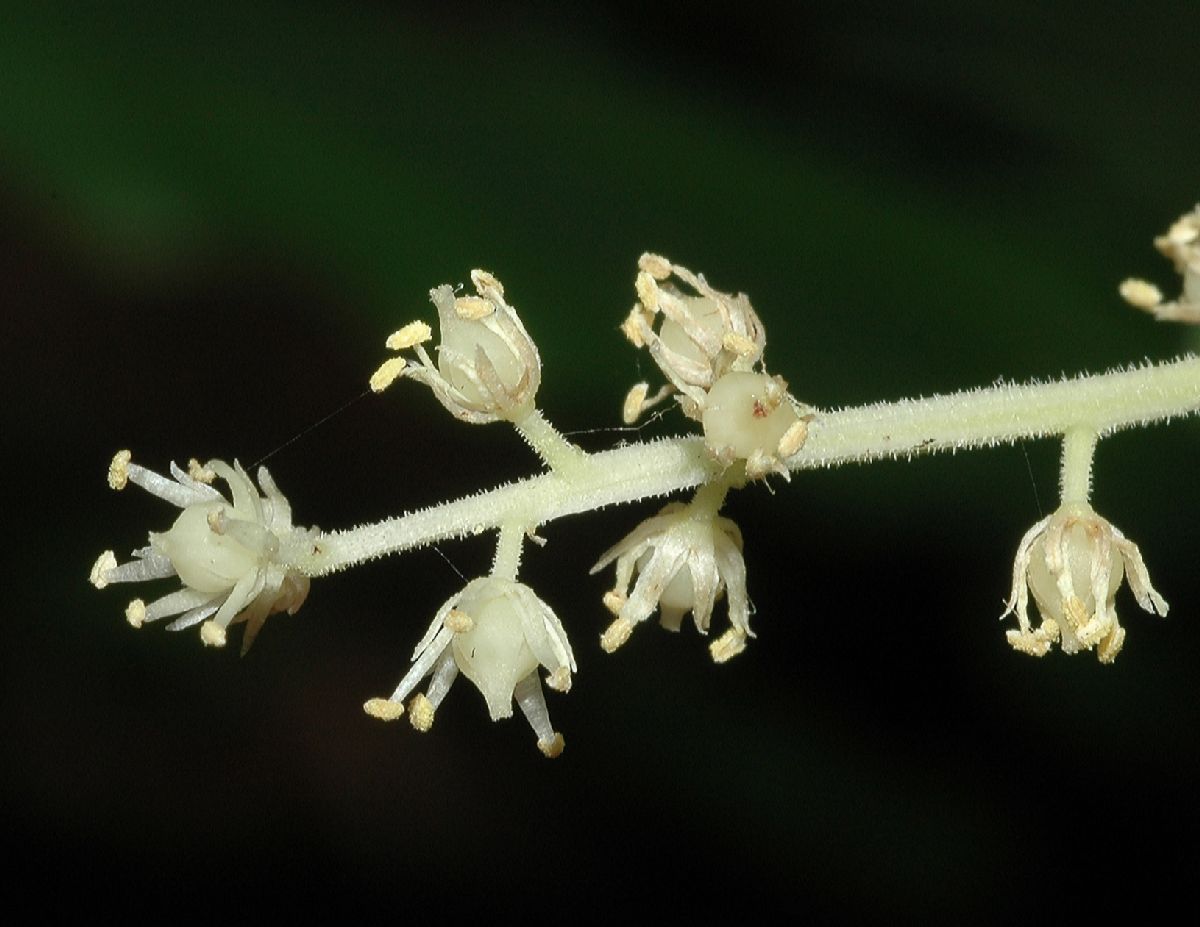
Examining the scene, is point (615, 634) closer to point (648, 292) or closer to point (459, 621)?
point (459, 621)

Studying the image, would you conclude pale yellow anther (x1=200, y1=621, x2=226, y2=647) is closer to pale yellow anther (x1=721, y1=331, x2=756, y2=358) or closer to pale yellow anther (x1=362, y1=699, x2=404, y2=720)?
pale yellow anther (x1=362, y1=699, x2=404, y2=720)

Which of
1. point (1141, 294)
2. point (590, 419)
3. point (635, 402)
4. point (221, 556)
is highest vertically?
point (590, 419)

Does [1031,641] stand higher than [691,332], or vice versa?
[691,332]

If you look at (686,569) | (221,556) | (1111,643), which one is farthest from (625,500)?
(1111,643)

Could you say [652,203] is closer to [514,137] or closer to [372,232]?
[514,137]

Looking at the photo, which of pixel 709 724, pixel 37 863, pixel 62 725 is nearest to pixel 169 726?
pixel 62 725

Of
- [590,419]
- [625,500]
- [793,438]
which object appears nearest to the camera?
[793,438]
